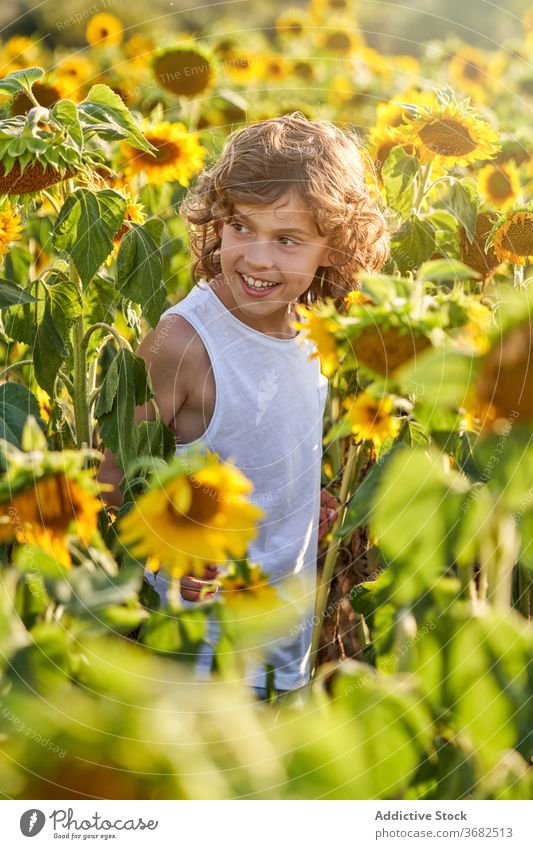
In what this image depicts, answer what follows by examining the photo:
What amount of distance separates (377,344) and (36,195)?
30 cm

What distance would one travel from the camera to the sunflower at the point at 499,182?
3.06 feet

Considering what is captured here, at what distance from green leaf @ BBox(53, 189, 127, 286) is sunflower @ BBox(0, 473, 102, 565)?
9.4 inches

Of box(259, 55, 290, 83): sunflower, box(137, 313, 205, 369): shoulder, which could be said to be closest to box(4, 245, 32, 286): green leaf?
box(137, 313, 205, 369): shoulder

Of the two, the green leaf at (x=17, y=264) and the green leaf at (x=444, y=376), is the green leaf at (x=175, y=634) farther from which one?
the green leaf at (x=17, y=264)

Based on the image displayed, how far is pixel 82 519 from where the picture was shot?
0.29m

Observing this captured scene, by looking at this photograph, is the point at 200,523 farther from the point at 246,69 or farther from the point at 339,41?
the point at 339,41

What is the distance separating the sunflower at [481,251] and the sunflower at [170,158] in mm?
286

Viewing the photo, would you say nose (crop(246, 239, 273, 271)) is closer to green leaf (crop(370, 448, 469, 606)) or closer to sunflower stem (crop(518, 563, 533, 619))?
sunflower stem (crop(518, 563, 533, 619))

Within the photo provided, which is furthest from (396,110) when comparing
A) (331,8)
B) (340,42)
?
(331,8)

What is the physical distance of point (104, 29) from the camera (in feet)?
5.69

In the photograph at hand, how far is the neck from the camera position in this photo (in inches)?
28.9

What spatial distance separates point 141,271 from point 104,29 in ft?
4.49

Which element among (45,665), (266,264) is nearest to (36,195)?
(266,264)

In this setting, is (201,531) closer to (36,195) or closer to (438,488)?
(438,488)
